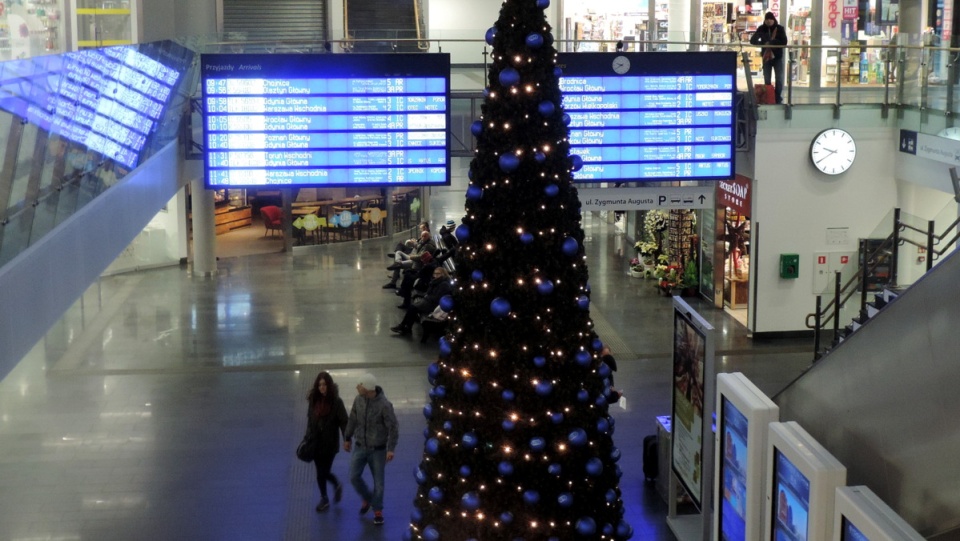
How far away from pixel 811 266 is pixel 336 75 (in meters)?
6.82

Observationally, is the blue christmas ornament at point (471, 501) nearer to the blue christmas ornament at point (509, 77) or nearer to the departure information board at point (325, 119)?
the blue christmas ornament at point (509, 77)

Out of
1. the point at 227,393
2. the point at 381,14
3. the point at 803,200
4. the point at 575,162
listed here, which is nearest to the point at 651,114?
the point at 803,200

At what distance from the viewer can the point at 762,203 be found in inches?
610

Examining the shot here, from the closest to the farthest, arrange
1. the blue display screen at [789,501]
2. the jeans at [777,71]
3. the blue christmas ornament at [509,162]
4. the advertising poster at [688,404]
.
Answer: the blue display screen at [789,501] → the blue christmas ornament at [509,162] → the advertising poster at [688,404] → the jeans at [777,71]

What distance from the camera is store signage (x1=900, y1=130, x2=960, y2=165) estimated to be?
13625 mm

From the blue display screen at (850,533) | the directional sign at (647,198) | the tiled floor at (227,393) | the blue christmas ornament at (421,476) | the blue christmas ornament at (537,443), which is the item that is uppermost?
the directional sign at (647,198)

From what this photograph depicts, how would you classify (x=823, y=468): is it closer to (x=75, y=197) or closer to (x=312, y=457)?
(x=312, y=457)

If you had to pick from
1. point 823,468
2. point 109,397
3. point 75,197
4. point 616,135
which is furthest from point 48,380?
point 823,468

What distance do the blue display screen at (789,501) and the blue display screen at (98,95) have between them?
14.8 ft

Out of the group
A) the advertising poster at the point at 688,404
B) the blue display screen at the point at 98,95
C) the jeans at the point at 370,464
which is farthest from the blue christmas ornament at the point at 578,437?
the blue display screen at the point at 98,95

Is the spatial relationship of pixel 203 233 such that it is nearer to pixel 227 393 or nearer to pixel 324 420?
pixel 227 393

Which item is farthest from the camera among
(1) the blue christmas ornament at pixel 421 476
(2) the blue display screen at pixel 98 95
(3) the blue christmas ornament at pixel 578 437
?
(2) the blue display screen at pixel 98 95

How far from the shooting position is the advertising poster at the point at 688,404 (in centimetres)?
827

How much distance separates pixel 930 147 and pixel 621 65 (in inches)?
163
